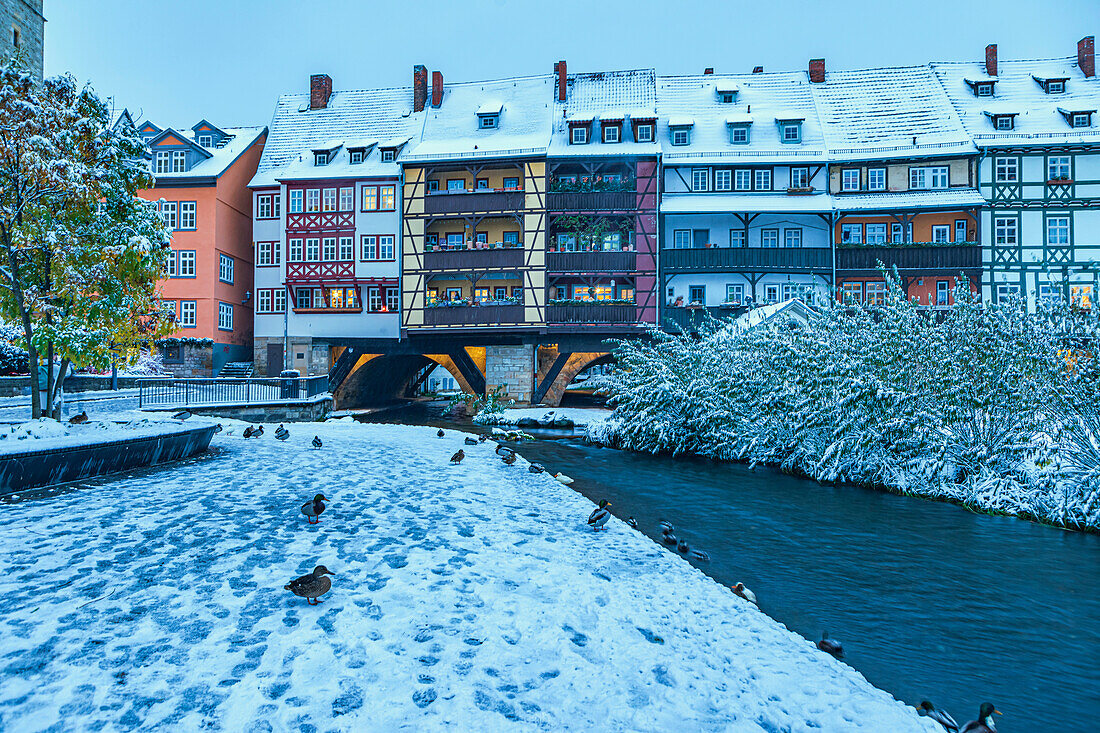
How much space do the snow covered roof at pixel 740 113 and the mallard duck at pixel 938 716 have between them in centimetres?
2662

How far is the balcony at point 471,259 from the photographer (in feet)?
89.6

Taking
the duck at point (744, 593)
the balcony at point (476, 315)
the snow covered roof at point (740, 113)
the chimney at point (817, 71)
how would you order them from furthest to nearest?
the chimney at point (817, 71) → the snow covered roof at point (740, 113) → the balcony at point (476, 315) → the duck at point (744, 593)

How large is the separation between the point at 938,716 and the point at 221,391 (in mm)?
21239

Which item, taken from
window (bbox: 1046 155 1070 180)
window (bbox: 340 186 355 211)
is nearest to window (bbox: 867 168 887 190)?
window (bbox: 1046 155 1070 180)

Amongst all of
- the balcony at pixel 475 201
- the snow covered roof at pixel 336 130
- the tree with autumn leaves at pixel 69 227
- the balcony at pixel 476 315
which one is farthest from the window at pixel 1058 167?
the tree with autumn leaves at pixel 69 227

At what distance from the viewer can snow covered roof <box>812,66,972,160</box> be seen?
2680cm

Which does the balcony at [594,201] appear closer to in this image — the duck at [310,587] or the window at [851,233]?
the window at [851,233]

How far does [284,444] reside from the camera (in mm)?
13297

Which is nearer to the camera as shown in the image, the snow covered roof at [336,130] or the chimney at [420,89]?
the snow covered roof at [336,130]

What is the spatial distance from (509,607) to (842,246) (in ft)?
86.2

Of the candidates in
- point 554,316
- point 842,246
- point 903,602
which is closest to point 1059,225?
point 842,246

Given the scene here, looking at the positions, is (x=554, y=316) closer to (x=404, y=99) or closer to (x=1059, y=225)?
(x=404, y=99)

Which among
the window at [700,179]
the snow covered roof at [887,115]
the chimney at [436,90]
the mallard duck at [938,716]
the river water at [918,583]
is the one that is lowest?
the river water at [918,583]

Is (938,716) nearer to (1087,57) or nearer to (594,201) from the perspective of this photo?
(594,201)
